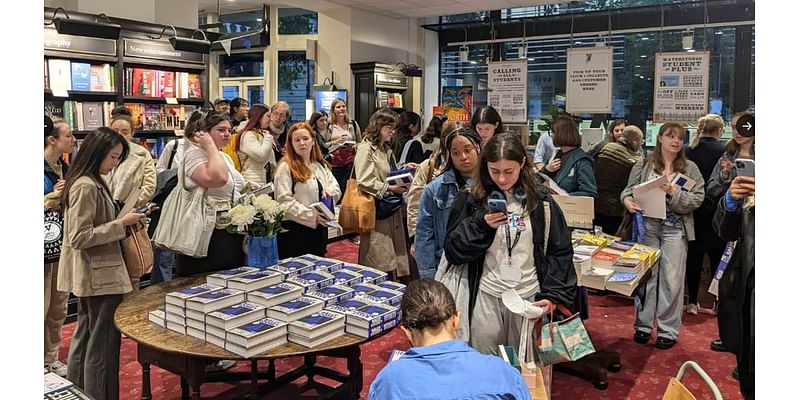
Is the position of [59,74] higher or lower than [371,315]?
higher

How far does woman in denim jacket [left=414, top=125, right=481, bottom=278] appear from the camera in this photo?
10.7ft

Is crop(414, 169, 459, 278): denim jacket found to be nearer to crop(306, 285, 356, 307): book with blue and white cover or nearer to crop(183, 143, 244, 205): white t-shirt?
crop(306, 285, 356, 307): book with blue and white cover

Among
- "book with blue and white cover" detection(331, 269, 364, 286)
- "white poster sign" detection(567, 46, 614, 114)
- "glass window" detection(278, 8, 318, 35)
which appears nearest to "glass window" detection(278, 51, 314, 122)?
"glass window" detection(278, 8, 318, 35)

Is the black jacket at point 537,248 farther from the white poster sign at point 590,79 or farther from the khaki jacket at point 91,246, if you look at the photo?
the white poster sign at point 590,79

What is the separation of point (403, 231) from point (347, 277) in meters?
1.94

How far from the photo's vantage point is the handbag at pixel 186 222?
332 cm

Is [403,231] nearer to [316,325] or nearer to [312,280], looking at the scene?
[312,280]

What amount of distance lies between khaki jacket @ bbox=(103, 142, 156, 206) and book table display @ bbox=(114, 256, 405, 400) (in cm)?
158

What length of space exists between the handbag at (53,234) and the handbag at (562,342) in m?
2.64

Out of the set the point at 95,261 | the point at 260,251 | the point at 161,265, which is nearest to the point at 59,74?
the point at 161,265

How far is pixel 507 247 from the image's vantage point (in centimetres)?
259

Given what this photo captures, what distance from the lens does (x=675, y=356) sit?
428 centimetres
